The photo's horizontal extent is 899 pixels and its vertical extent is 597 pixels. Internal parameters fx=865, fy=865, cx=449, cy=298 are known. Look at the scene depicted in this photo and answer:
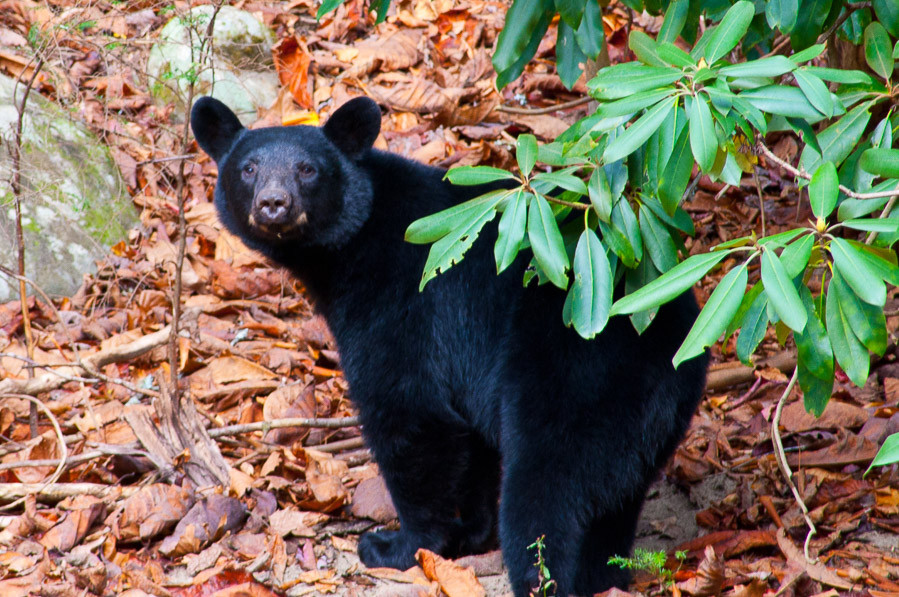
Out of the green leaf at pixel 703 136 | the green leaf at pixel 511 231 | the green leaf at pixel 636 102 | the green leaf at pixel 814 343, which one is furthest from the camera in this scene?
the green leaf at pixel 511 231

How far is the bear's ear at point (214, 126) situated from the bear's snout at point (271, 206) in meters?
0.69

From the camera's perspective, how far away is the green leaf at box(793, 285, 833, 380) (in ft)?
8.80

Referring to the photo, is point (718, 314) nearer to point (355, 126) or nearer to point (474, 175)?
point (474, 175)

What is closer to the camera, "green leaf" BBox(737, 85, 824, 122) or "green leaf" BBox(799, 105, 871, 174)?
"green leaf" BBox(737, 85, 824, 122)

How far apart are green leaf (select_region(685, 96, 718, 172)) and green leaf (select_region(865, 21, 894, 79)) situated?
1.16 m

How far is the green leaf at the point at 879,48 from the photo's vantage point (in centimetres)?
324

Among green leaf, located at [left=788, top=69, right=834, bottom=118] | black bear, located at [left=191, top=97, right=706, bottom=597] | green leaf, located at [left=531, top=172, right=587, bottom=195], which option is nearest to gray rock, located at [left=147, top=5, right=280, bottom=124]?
black bear, located at [left=191, top=97, right=706, bottom=597]

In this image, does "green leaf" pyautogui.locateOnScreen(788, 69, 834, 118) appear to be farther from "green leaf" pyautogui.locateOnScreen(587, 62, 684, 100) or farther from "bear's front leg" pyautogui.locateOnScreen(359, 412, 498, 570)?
"bear's front leg" pyautogui.locateOnScreen(359, 412, 498, 570)

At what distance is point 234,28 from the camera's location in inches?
319

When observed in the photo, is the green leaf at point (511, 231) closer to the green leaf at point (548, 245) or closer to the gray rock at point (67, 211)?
the green leaf at point (548, 245)

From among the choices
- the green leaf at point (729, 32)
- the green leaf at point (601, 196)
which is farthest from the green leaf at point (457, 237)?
the green leaf at point (729, 32)

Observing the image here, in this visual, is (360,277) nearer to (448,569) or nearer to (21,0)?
(448,569)

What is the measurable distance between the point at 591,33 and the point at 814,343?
216cm

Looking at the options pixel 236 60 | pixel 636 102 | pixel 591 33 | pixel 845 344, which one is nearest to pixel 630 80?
pixel 636 102
